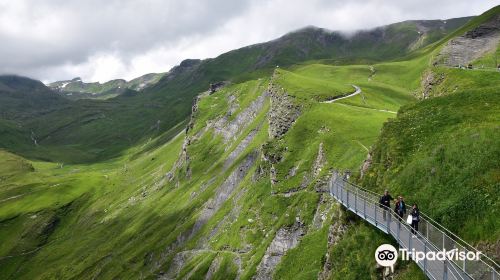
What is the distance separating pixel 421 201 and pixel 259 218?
58.9m

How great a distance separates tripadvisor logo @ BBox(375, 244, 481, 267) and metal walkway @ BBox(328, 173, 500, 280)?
206mm

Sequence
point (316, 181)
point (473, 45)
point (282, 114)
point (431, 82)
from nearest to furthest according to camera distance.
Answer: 1. point (316, 181)
2. point (431, 82)
3. point (282, 114)
4. point (473, 45)

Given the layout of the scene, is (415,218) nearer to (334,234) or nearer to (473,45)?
(334,234)

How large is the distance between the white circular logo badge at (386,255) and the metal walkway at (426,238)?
1.08m

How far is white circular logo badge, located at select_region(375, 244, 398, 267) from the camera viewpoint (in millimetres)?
33050

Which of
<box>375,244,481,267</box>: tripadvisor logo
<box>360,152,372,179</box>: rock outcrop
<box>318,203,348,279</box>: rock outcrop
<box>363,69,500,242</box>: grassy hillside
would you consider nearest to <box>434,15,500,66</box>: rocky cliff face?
<box>363,69,500,242</box>: grassy hillside

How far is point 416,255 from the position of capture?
29.3 m

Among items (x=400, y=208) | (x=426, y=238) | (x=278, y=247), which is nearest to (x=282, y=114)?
(x=278, y=247)

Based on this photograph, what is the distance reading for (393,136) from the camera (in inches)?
1874

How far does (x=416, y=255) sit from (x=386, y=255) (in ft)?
15.7

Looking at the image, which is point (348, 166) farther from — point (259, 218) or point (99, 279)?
point (99, 279)

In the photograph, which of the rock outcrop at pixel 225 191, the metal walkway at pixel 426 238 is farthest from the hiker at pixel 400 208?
the rock outcrop at pixel 225 191

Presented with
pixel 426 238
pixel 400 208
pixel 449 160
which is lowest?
pixel 426 238

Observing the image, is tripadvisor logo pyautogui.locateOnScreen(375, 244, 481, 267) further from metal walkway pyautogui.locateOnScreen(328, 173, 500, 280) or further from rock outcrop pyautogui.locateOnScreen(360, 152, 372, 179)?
rock outcrop pyautogui.locateOnScreen(360, 152, 372, 179)
